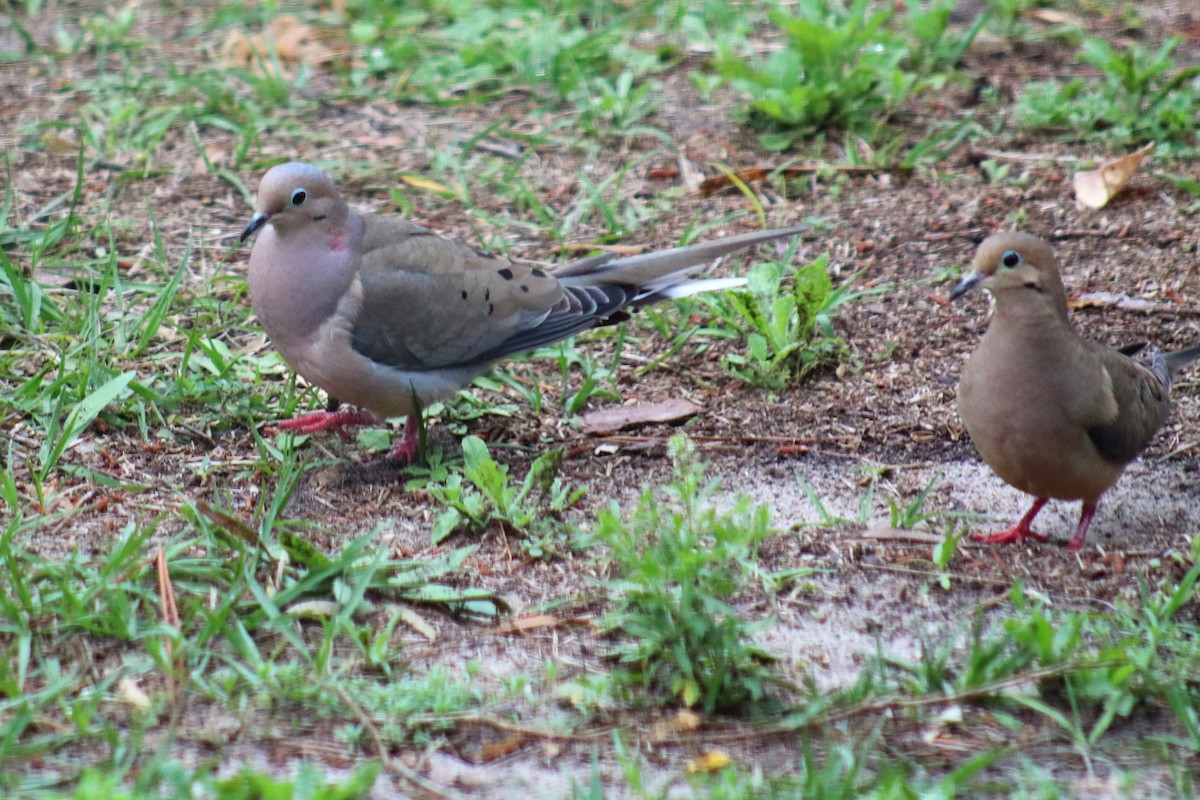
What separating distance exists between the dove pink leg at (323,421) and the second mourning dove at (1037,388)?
76.0 inches

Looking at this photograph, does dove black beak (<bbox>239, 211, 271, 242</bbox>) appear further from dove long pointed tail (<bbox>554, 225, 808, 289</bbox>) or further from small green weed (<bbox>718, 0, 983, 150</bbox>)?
small green weed (<bbox>718, 0, 983, 150</bbox>)

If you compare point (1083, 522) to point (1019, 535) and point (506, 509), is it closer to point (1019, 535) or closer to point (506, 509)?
point (1019, 535)

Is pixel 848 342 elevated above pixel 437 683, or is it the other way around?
pixel 437 683

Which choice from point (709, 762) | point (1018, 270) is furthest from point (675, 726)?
point (1018, 270)

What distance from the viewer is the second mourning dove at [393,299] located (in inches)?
158

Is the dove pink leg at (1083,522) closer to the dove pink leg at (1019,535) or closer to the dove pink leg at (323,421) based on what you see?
the dove pink leg at (1019,535)

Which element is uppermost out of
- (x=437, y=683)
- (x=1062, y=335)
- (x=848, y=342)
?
(x=1062, y=335)

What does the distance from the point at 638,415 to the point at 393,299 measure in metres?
0.90

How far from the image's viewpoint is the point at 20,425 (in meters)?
4.02

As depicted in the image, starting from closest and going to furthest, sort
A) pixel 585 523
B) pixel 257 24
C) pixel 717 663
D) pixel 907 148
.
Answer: pixel 717 663 < pixel 585 523 < pixel 907 148 < pixel 257 24

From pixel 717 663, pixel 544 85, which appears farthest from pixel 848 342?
pixel 544 85

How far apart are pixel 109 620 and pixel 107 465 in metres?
1.14

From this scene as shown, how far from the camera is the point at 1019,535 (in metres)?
3.69

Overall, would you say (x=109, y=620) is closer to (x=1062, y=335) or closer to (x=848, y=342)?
(x=1062, y=335)
